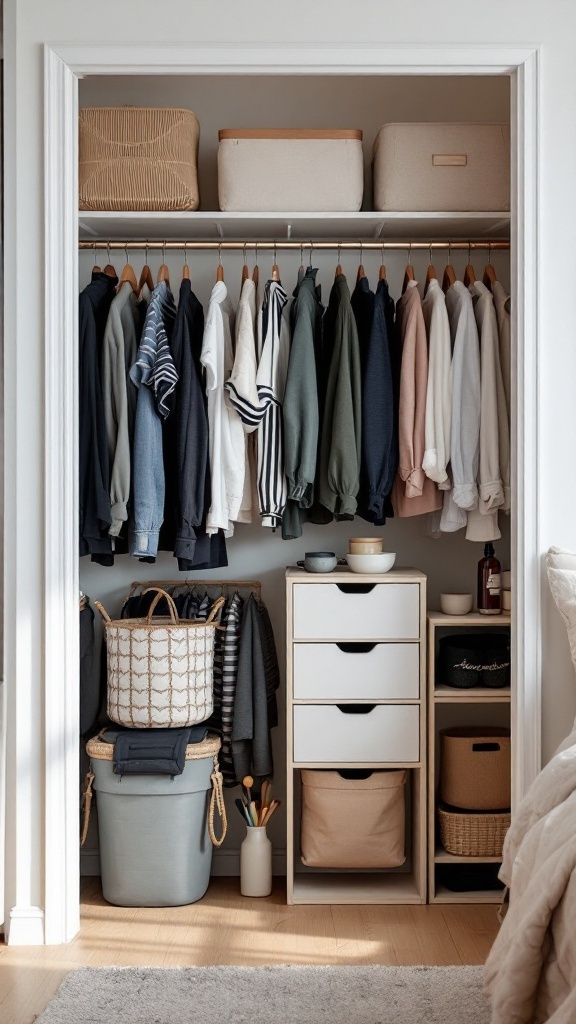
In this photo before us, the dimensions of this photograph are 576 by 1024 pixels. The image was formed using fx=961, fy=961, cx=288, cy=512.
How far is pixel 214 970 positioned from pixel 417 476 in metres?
1.52

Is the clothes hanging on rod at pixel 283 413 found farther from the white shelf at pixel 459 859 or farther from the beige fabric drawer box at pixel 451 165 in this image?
the white shelf at pixel 459 859

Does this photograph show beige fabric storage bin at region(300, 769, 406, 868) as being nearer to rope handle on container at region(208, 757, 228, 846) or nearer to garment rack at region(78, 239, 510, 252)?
rope handle on container at region(208, 757, 228, 846)

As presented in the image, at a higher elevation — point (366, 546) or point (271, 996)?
point (366, 546)

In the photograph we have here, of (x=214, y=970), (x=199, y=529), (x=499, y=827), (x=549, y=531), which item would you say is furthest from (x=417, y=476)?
(x=214, y=970)

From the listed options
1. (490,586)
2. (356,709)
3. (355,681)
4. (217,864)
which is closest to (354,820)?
(356,709)

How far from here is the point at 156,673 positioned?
2920mm

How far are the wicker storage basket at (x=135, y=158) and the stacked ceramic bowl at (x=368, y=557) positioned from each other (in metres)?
1.21

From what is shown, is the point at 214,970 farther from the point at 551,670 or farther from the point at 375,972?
the point at 551,670

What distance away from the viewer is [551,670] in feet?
8.87

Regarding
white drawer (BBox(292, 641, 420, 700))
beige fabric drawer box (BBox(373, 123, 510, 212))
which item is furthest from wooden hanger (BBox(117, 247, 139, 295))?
white drawer (BBox(292, 641, 420, 700))

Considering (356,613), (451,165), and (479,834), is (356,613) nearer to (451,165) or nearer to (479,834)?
(479,834)

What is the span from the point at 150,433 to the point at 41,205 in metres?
0.72

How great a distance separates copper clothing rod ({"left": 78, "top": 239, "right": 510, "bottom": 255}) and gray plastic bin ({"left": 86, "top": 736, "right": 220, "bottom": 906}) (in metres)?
1.64

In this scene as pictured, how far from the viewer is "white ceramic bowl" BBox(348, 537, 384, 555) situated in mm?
3083
